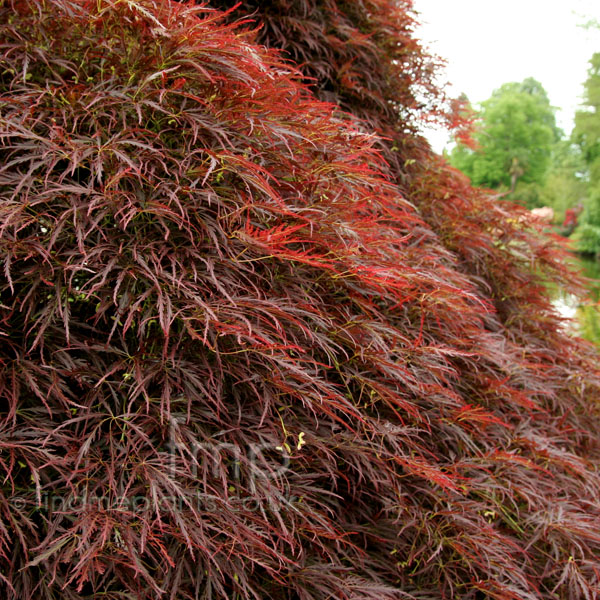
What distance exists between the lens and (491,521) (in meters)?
A: 1.75

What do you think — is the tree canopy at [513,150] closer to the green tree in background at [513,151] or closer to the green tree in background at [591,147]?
the green tree in background at [513,151]

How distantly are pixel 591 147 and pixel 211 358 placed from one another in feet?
75.7

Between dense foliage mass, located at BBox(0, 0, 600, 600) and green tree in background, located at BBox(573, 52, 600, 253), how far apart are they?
19.9m

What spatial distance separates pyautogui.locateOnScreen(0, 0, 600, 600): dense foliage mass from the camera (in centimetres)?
120

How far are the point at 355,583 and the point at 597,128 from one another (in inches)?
881

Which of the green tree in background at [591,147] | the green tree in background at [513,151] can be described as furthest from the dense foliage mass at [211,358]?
the green tree in background at [513,151]

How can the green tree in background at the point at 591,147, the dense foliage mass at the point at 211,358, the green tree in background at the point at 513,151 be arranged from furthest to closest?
the green tree in background at the point at 513,151 → the green tree in background at the point at 591,147 → the dense foliage mass at the point at 211,358

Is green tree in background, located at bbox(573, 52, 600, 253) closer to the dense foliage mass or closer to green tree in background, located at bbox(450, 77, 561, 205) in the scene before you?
green tree in background, located at bbox(450, 77, 561, 205)

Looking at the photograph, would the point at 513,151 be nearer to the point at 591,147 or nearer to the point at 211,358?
the point at 591,147

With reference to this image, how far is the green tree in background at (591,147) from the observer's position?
19.2m

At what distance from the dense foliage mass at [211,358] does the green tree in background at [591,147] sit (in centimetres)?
1987

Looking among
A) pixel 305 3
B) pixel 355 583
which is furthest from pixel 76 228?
pixel 305 3

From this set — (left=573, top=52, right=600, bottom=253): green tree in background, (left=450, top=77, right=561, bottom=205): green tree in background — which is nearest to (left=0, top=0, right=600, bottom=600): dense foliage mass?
(left=573, top=52, right=600, bottom=253): green tree in background

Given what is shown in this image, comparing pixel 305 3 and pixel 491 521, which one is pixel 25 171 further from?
pixel 491 521
